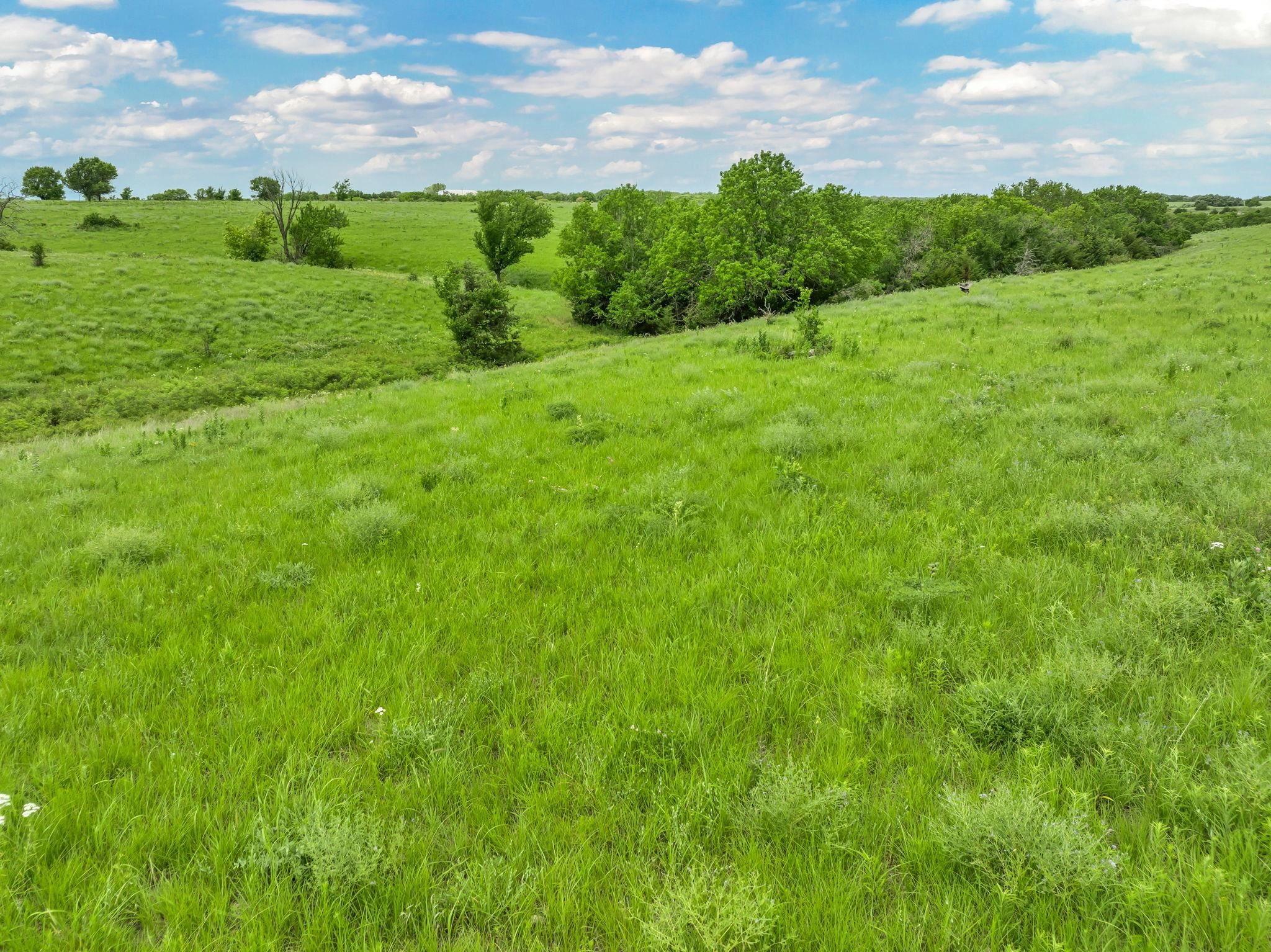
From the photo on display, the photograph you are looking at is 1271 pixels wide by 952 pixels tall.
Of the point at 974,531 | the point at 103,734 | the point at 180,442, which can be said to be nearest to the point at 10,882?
the point at 103,734

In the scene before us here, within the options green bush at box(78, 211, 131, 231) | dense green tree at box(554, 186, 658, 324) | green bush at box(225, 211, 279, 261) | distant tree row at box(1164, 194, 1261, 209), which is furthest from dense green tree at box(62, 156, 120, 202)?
distant tree row at box(1164, 194, 1261, 209)

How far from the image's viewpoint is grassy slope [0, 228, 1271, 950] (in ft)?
7.50

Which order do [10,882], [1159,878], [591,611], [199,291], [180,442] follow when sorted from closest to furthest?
[1159,878] < [10,882] < [591,611] < [180,442] < [199,291]

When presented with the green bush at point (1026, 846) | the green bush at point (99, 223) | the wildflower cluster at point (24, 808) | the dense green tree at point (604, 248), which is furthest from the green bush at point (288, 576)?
the green bush at point (99, 223)

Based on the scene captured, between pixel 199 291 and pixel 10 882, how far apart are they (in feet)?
162

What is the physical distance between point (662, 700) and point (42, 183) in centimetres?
13145

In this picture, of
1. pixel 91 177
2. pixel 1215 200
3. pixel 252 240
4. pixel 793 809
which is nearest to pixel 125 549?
pixel 793 809

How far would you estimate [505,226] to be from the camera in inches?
2357

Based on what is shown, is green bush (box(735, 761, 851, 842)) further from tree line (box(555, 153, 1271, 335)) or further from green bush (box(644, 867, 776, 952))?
tree line (box(555, 153, 1271, 335))

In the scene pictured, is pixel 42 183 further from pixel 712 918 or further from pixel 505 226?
pixel 712 918

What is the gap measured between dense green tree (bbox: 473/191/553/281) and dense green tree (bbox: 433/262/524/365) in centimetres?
3064

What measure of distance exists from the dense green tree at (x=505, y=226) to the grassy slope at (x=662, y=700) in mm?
58157

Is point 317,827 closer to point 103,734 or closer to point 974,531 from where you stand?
point 103,734

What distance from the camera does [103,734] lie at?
3.21 meters
